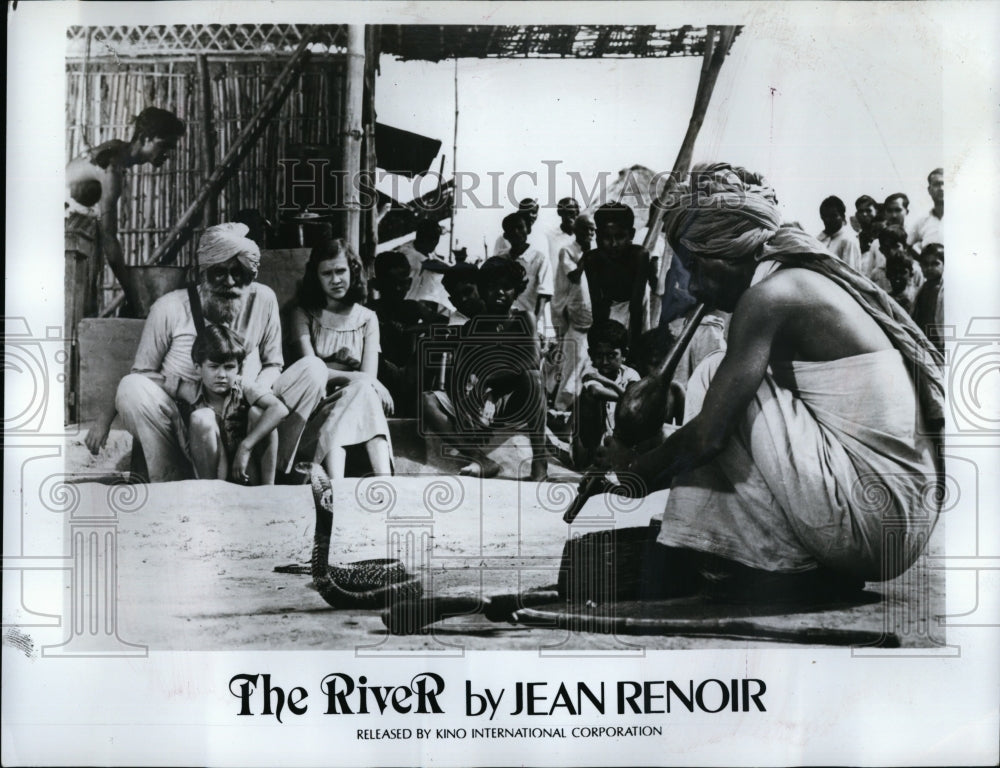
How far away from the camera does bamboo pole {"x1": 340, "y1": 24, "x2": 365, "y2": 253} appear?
385 centimetres

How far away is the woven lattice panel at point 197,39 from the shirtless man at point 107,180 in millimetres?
299

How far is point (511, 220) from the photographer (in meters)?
3.86

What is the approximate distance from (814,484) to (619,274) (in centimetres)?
113

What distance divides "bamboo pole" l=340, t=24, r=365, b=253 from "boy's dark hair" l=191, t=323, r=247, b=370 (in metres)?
0.61

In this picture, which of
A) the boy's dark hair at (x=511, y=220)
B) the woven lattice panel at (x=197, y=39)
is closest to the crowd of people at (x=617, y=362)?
→ the boy's dark hair at (x=511, y=220)

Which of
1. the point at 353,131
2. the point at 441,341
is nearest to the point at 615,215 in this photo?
the point at 441,341

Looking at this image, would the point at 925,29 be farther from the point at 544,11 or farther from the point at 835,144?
the point at 544,11

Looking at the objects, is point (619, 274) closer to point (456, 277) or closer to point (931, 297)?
point (456, 277)

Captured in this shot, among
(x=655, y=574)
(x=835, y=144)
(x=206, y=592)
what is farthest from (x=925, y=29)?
(x=206, y=592)

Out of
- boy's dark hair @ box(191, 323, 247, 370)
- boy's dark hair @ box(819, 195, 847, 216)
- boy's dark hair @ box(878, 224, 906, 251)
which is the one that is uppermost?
boy's dark hair @ box(819, 195, 847, 216)

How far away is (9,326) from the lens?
3824 mm

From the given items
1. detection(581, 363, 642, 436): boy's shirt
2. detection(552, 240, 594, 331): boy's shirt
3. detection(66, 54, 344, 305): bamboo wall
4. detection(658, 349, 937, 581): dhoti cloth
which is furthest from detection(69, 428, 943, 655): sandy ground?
detection(66, 54, 344, 305): bamboo wall

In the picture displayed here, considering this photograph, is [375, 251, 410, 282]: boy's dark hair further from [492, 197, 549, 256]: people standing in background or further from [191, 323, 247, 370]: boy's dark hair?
[191, 323, 247, 370]: boy's dark hair

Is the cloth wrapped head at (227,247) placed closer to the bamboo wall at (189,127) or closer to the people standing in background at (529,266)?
the bamboo wall at (189,127)
